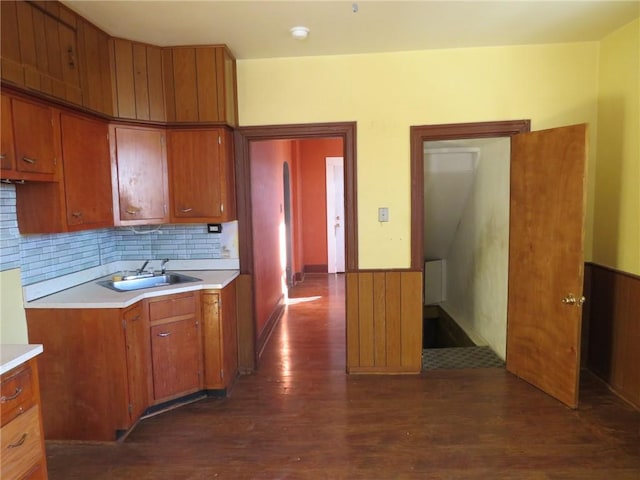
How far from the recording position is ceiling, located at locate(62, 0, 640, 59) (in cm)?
234

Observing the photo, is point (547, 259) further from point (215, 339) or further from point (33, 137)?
point (33, 137)

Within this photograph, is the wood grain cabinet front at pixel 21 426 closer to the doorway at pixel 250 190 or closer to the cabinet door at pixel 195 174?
the cabinet door at pixel 195 174

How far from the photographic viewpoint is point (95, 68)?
8.30ft

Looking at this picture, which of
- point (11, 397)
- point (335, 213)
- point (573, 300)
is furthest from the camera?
point (335, 213)

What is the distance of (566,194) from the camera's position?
2627 millimetres

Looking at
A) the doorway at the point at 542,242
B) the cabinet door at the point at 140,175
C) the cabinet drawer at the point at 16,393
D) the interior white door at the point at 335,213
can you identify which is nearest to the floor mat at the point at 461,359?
the doorway at the point at 542,242

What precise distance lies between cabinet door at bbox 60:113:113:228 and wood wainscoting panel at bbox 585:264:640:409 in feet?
11.5

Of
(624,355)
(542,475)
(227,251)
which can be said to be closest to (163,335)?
(227,251)

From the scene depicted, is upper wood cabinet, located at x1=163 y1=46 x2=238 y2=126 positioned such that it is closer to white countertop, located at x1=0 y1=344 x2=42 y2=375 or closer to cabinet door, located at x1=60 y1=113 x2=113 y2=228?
cabinet door, located at x1=60 y1=113 x2=113 y2=228

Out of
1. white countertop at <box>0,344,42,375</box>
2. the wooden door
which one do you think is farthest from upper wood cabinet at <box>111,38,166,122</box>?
the wooden door

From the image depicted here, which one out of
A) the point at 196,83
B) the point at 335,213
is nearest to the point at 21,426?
the point at 196,83

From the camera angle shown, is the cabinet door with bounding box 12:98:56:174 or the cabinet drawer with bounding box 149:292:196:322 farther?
the cabinet drawer with bounding box 149:292:196:322

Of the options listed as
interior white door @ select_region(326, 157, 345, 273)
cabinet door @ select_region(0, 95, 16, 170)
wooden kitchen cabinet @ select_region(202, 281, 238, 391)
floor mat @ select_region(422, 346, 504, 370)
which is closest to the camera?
cabinet door @ select_region(0, 95, 16, 170)

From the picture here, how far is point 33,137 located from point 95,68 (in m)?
0.71
